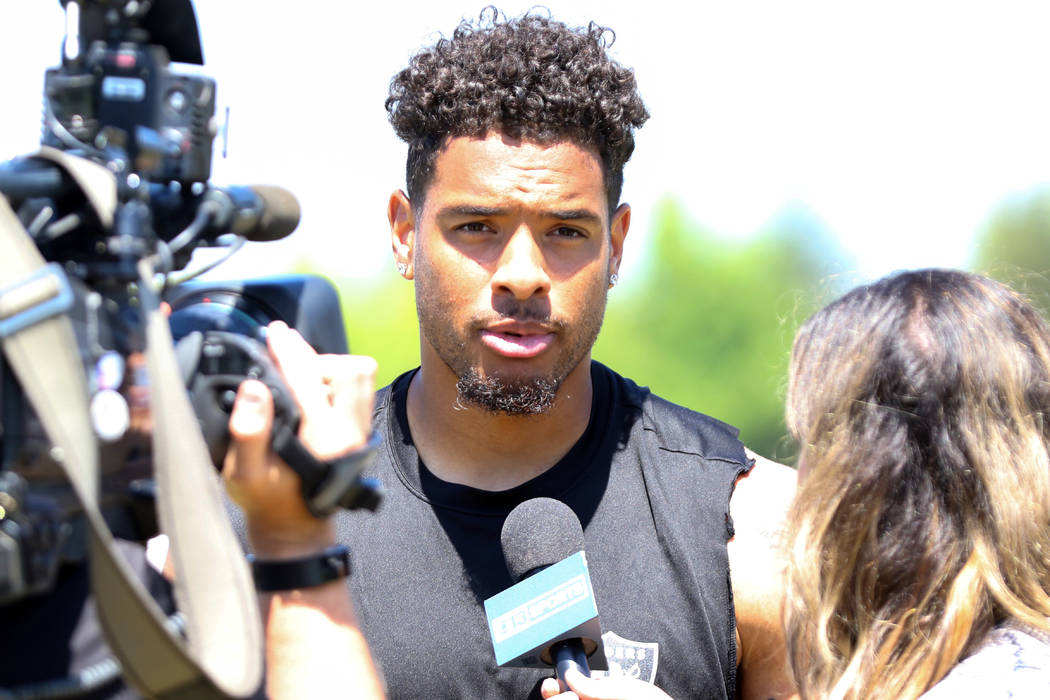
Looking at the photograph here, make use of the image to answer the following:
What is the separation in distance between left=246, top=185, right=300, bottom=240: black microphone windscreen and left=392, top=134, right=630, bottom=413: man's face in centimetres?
123

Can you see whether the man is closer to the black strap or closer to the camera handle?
the black strap

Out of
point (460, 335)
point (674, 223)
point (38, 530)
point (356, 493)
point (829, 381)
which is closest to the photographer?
point (38, 530)

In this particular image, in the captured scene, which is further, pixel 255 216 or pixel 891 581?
pixel 891 581

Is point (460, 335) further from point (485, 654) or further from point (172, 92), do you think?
point (172, 92)

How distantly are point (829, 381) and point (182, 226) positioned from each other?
1180 millimetres

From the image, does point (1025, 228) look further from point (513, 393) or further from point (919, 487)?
point (919, 487)

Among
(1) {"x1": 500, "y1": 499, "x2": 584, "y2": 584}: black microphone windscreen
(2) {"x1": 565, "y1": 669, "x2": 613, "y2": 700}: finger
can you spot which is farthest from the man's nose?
(2) {"x1": 565, "y1": 669, "x2": 613, "y2": 700}: finger

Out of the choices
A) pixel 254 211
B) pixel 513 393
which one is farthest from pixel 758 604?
pixel 254 211

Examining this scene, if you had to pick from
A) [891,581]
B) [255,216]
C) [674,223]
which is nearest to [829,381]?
[891,581]

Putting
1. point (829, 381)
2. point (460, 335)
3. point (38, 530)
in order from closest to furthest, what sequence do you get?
point (38, 530)
point (829, 381)
point (460, 335)

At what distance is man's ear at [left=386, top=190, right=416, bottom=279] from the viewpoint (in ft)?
11.2

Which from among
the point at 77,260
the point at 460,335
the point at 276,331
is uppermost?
the point at 77,260

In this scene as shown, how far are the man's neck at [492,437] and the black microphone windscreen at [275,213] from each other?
4.56 feet

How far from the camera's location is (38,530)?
1287 mm
